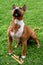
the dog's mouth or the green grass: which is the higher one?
the dog's mouth

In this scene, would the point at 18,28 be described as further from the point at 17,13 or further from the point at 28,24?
the point at 28,24

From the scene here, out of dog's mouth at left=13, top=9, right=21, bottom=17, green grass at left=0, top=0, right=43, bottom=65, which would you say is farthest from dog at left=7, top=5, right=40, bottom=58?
green grass at left=0, top=0, right=43, bottom=65

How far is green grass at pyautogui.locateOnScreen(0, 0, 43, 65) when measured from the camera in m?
5.18

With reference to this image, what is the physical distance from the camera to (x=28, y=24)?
22.4 ft

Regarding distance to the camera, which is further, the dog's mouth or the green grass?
the green grass

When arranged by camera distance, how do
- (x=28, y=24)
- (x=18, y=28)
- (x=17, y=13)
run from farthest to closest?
(x=28, y=24) < (x=18, y=28) < (x=17, y=13)

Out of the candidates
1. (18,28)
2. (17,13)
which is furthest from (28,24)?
(17,13)

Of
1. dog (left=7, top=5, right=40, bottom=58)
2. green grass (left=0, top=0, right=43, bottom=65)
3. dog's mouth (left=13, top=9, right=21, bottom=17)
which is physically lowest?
green grass (left=0, top=0, right=43, bottom=65)

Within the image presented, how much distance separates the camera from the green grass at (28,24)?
518 centimetres

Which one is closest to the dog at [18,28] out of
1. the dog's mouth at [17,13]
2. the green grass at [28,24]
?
the dog's mouth at [17,13]

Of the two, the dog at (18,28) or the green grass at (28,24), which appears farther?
the green grass at (28,24)

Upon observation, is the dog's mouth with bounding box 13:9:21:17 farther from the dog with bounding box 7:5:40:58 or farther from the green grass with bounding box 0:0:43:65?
the green grass with bounding box 0:0:43:65

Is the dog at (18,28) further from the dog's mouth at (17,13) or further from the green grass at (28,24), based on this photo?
the green grass at (28,24)

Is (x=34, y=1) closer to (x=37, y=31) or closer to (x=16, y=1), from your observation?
(x=16, y=1)
